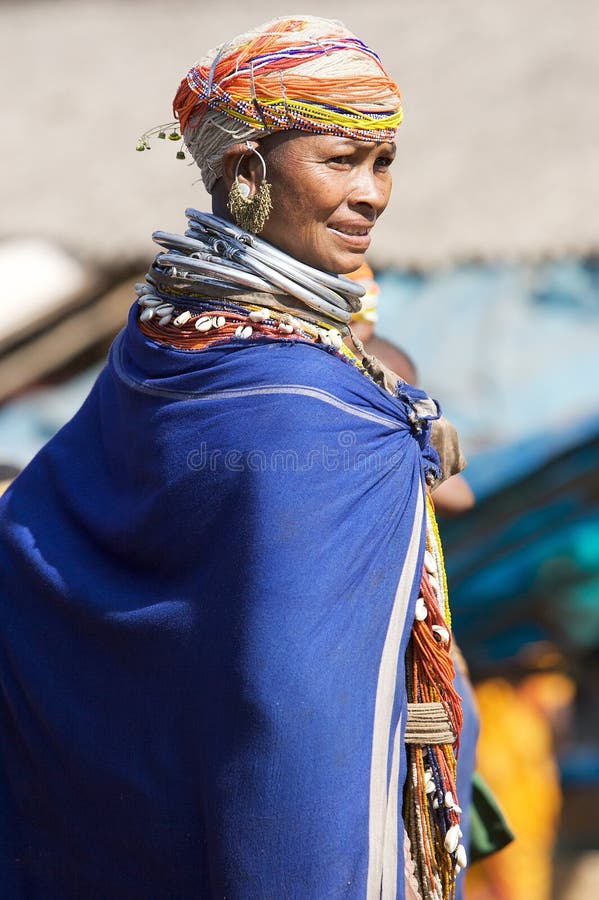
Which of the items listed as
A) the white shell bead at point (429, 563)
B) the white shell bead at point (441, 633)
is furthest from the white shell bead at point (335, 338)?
the white shell bead at point (441, 633)

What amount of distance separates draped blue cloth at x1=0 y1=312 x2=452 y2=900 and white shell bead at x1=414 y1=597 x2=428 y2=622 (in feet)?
0.16

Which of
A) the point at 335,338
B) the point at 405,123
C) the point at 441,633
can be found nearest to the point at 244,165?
the point at 335,338

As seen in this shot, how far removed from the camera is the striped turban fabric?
6.16 feet

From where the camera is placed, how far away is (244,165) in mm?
1958

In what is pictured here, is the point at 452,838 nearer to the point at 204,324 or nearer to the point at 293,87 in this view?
the point at 204,324

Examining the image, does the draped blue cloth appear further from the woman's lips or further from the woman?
the woman's lips

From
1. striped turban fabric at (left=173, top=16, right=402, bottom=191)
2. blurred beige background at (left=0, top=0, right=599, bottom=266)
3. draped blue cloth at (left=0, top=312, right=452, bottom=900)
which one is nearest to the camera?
draped blue cloth at (left=0, top=312, right=452, bottom=900)

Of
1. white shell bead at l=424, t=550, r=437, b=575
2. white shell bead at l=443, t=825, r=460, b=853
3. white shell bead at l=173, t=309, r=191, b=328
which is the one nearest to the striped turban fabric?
white shell bead at l=173, t=309, r=191, b=328

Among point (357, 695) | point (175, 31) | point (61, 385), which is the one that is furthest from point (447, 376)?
point (175, 31)

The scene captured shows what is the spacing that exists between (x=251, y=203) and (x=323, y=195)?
117mm

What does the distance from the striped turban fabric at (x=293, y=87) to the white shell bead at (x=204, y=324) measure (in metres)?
0.27

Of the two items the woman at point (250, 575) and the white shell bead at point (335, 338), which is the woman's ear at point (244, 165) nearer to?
the woman at point (250, 575)

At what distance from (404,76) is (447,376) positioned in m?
2.33

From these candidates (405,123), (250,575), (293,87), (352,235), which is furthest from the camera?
(405,123)
